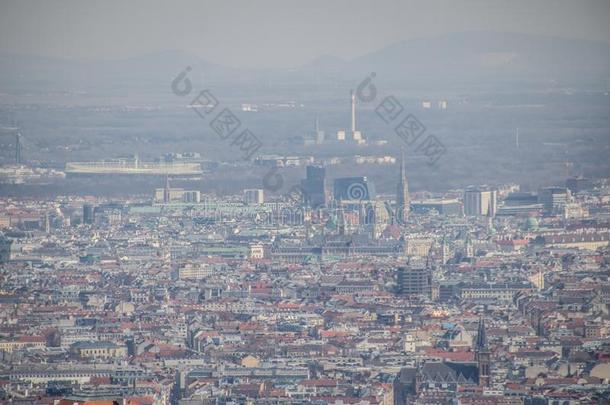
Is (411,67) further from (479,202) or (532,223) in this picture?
(532,223)

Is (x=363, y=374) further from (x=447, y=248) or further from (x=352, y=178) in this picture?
(x=352, y=178)

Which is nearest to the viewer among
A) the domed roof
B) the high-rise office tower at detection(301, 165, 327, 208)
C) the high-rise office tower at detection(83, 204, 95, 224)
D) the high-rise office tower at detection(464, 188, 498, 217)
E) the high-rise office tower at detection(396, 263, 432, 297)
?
the high-rise office tower at detection(396, 263, 432, 297)

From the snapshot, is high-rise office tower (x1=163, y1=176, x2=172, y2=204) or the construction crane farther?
the construction crane

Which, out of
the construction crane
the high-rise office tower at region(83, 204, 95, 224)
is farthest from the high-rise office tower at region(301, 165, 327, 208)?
the construction crane

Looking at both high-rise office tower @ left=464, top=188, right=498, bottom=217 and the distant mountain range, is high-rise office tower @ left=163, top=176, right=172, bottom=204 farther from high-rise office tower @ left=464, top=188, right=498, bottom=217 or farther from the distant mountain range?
the distant mountain range

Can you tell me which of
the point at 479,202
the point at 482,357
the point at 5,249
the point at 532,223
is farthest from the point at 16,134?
the point at 482,357
